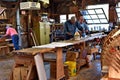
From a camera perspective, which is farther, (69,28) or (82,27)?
(82,27)

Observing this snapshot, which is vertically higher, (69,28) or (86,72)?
(69,28)

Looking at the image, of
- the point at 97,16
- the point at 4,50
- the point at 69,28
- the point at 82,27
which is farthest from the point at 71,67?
the point at 97,16

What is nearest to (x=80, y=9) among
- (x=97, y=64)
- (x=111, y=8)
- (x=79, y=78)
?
(x=111, y=8)

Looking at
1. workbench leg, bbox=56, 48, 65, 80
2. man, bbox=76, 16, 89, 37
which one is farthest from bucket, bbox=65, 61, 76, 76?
man, bbox=76, 16, 89, 37

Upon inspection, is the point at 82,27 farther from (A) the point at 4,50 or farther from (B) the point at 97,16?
(B) the point at 97,16

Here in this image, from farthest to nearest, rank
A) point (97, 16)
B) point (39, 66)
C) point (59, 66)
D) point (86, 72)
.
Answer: point (97, 16) < point (86, 72) < point (59, 66) < point (39, 66)

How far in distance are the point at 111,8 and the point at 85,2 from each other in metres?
1.37

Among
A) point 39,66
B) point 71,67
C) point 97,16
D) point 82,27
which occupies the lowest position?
point 71,67

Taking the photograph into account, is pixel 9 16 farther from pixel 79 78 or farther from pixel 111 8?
pixel 79 78

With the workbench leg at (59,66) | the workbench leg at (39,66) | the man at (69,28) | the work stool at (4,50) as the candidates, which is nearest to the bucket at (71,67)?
the workbench leg at (59,66)

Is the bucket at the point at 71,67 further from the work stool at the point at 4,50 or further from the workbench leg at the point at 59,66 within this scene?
the work stool at the point at 4,50

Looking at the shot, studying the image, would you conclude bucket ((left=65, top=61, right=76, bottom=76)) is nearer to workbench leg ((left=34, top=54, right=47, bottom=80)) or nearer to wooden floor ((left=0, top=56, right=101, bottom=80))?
wooden floor ((left=0, top=56, right=101, bottom=80))

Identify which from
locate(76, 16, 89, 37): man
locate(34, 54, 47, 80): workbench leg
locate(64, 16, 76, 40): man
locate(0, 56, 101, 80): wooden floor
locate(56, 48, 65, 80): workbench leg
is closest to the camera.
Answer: locate(34, 54, 47, 80): workbench leg

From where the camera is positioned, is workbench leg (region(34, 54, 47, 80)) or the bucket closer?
workbench leg (region(34, 54, 47, 80))
